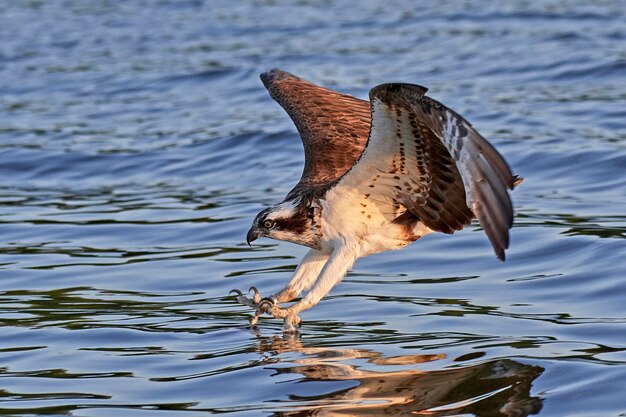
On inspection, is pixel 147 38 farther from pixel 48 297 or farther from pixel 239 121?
pixel 48 297

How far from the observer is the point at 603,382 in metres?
6.14

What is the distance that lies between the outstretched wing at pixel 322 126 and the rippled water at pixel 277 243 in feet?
2.67

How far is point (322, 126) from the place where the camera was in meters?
9.03

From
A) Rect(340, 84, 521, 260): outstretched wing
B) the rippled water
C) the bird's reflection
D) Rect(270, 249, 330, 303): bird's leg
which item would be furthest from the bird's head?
the bird's reflection

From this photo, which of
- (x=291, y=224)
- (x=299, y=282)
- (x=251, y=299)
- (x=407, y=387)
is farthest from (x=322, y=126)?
(x=407, y=387)

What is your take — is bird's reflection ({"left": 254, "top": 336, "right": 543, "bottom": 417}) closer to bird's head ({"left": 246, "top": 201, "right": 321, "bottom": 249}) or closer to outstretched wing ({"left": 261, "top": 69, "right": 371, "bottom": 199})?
bird's head ({"left": 246, "top": 201, "right": 321, "bottom": 249})

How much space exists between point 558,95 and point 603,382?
9.33 meters

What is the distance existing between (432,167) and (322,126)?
6.16ft

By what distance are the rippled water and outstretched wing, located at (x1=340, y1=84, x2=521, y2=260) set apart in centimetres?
72

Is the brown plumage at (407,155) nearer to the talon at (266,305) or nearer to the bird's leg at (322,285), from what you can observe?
the bird's leg at (322,285)

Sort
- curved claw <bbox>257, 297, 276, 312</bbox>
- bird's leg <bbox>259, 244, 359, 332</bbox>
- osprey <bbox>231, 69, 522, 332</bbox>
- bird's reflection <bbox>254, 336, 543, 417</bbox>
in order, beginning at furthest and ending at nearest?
curved claw <bbox>257, 297, 276, 312</bbox> < bird's leg <bbox>259, 244, 359, 332</bbox> < osprey <bbox>231, 69, 522, 332</bbox> < bird's reflection <bbox>254, 336, 543, 417</bbox>

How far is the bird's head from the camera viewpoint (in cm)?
777

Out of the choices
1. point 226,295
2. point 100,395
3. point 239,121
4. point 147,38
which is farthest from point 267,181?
point 147,38

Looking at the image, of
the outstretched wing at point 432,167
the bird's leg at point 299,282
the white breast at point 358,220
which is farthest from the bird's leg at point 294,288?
the outstretched wing at point 432,167
